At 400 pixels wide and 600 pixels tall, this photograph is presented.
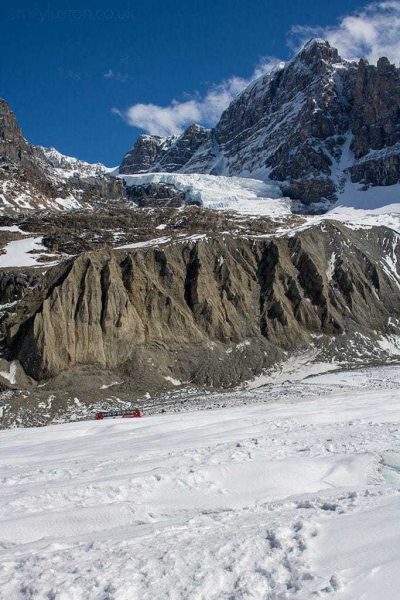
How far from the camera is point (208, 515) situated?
8320 millimetres

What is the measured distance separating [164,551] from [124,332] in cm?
4657

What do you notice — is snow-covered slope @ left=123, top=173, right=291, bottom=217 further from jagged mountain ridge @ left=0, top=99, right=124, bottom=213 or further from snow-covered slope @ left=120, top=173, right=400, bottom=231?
jagged mountain ridge @ left=0, top=99, right=124, bottom=213

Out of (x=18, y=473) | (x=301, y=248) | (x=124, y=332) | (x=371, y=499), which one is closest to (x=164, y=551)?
(x=371, y=499)

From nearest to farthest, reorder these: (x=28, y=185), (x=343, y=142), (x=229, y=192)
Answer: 1. (x=28, y=185)
2. (x=229, y=192)
3. (x=343, y=142)

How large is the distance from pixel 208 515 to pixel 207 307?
5144 cm

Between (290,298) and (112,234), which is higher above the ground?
(112,234)

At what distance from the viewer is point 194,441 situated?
13570mm

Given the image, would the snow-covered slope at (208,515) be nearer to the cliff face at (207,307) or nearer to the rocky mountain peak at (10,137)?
the cliff face at (207,307)

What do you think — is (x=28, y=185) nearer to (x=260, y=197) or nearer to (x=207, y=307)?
(x=207, y=307)

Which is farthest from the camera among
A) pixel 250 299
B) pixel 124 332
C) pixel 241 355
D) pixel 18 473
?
pixel 250 299

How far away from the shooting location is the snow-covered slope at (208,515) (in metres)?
5.77

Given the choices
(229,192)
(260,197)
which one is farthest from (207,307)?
(229,192)

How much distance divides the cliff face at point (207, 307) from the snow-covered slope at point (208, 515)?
35375mm

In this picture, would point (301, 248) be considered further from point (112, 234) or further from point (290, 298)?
point (112, 234)
